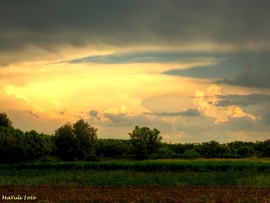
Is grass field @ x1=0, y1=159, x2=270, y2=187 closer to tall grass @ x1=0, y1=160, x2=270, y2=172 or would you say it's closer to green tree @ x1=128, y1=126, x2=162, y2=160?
tall grass @ x1=0, y1=160, x2=270, y2=172

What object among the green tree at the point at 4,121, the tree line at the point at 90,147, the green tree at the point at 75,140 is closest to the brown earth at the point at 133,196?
the tree line at the point at 90,147

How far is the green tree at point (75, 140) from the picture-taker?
271 feet

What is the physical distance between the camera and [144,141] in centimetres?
7519

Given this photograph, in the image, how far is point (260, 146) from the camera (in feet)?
256

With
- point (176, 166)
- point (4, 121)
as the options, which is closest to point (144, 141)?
point (176, 166)

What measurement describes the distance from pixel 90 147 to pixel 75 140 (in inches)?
127

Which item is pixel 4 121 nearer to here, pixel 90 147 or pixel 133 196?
pixel 90 147

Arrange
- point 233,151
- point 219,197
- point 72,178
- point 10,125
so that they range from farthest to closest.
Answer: point 10,125, point 233,151, point 72,178, point 219,197

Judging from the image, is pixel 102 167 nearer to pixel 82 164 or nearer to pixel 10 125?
pixel 82 164

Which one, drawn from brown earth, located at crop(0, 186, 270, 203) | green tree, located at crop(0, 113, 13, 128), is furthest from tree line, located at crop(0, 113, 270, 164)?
brown earth, located at crop(0, 186, 270, 203)

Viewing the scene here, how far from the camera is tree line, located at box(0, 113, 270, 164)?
227ft

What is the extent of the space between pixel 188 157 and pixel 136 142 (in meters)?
12.3

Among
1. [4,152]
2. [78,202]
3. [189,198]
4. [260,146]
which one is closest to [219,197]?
[189,198]

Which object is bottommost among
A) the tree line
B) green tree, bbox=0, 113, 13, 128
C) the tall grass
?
the tall grass
